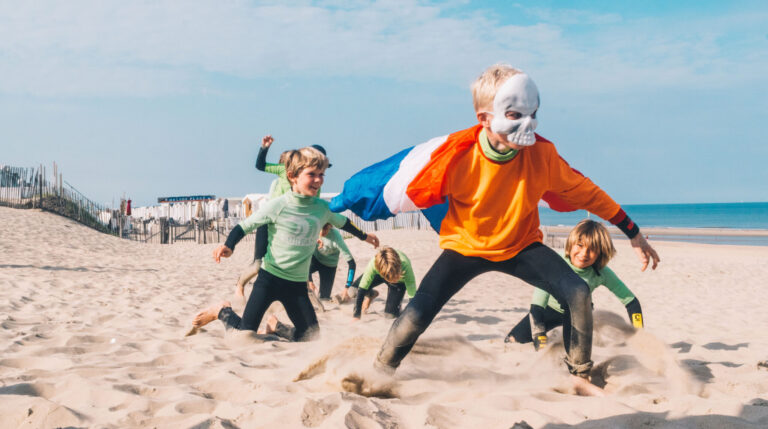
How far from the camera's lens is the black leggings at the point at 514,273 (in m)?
3.10

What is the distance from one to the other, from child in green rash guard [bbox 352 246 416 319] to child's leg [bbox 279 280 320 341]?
69.5 inches

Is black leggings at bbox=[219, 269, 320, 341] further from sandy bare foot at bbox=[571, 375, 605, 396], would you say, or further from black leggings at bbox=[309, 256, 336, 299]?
black leggings at bbox=[309, 256, 336, 299]

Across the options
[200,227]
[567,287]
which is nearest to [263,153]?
[567,287]

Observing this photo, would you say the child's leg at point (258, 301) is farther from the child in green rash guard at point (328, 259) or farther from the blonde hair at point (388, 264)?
the child in green rash guard at point (328, 259)

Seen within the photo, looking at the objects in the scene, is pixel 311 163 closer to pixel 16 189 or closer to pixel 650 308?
pixel 650 308

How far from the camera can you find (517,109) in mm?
2957

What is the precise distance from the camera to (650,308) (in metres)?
8.77

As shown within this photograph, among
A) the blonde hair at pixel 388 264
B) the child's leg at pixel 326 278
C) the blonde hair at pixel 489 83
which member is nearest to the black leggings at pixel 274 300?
the blonde hair at pixel 388 264

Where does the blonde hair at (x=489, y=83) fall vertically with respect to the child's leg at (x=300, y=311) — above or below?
above

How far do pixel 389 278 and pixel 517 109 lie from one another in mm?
3890

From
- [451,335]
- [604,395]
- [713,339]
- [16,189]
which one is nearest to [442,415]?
[604,395]

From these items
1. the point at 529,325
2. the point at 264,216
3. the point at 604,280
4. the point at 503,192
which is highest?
the point at 503,192

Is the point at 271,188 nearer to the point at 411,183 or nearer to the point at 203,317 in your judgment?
the point at 203,317

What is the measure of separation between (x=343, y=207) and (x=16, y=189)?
92.7ft
